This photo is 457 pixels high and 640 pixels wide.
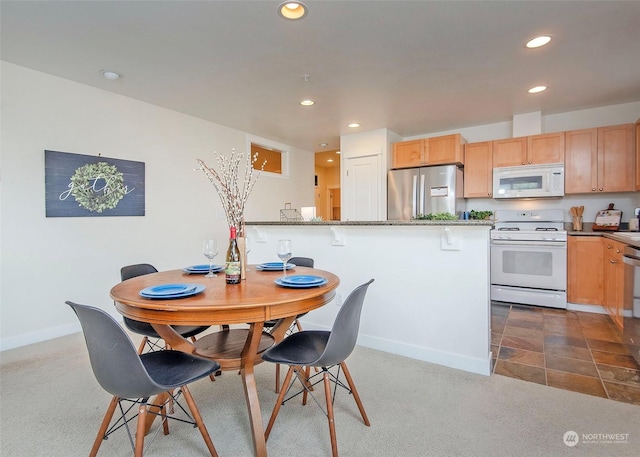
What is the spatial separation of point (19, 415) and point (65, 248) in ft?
5.69

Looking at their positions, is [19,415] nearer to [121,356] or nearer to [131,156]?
[121,356]

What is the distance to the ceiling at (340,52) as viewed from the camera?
2.09 m

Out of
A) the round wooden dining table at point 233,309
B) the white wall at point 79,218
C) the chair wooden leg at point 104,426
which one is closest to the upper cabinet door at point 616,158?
the round wooden dining table at point 233,309

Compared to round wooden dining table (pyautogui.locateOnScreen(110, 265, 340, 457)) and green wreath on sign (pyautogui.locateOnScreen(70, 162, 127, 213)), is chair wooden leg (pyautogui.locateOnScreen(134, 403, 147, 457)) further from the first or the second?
green wreath on sign (pyautogui.locateOnScreen(70, 162, 127, 213))

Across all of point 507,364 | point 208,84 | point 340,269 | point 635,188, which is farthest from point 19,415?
point 635,188

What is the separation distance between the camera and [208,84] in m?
3.20

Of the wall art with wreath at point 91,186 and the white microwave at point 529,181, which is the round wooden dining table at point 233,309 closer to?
the wall art with wreath at point 91,186

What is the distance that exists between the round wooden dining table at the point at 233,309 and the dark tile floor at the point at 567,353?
1764mm

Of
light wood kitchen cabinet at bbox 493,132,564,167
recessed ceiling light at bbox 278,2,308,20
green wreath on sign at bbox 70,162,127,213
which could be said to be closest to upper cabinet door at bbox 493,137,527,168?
light wood kitchen cabinet at bbox 493,132,564,167

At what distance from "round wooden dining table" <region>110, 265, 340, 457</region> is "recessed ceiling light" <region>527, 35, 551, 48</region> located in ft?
7.87

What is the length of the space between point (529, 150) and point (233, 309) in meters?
4.41

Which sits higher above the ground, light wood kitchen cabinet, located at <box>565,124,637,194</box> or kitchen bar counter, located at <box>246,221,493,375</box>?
light wood kitchen cabinet, located at <box>565,124,637,194</box>

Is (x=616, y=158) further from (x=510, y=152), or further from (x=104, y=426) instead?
(x=104, y=426)

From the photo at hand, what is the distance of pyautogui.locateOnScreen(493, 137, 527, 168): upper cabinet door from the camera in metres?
4.20
